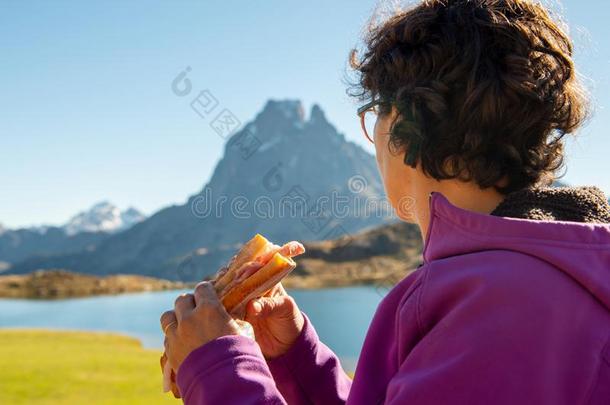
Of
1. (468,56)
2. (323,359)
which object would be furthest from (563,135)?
(323,359)

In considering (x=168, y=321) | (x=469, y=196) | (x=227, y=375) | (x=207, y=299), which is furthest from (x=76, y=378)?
(x=469, y=196)

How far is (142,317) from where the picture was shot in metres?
82.9

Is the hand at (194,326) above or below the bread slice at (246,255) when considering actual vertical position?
below

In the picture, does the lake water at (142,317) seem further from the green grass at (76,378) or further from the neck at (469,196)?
the neck at (469,196)

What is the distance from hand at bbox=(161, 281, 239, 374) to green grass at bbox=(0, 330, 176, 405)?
608 inches

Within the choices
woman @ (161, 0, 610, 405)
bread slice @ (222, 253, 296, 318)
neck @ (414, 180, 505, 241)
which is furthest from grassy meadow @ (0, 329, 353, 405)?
neck @ (414, 180, 505, 241)

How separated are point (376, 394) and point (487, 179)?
2.39 feet

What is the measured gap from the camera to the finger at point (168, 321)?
1.92m

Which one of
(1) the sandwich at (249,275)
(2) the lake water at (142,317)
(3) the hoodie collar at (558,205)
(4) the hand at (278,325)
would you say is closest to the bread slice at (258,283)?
(1) the sandwich at (249,275)

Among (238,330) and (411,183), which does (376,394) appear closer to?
(238,330)

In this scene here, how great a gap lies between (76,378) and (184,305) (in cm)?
2123

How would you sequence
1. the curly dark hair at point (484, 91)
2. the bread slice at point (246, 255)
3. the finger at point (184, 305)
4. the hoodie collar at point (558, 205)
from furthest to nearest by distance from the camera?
the bread slice at point (246, 255) < the finger at point (184, 305) < the curly dark hair at point (484, 91) < the hoodie collar at point (558, 205)

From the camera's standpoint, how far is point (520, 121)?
69.9 inches

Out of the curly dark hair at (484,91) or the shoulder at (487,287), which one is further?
the curly dark hair at (484,91)
